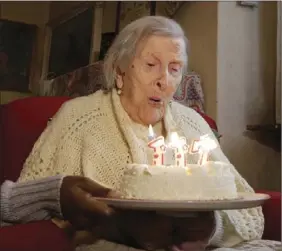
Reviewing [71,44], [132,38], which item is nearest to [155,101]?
[132,38]

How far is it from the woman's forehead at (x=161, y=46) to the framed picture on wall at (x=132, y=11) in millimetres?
956

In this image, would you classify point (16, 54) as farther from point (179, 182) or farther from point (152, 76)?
point (179, 182)

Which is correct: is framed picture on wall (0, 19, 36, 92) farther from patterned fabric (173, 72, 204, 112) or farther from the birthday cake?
the birthday cake

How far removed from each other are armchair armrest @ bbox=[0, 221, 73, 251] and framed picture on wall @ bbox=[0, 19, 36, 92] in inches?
101

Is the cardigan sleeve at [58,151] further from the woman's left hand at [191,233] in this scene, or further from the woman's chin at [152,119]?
the woman's left hand at [191,233]

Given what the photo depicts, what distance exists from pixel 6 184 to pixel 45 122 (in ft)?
1.10

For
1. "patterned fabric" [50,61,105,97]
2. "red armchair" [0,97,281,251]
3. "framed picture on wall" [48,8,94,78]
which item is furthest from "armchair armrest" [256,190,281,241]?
"framed picture on wall" [48,8,94,78]

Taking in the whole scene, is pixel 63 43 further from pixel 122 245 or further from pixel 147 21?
pixel 122 245

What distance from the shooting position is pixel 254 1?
6.73 ft

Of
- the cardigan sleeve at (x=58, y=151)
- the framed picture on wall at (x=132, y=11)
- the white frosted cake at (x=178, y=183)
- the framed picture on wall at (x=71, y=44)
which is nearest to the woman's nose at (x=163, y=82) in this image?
the cardigan sleeve at (x=58, y=151)

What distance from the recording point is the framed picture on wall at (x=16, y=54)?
3.46 m

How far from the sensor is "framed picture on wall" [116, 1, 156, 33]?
7.23 feet

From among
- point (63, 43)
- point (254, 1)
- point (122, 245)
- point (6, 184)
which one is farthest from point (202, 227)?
point (63, 43)

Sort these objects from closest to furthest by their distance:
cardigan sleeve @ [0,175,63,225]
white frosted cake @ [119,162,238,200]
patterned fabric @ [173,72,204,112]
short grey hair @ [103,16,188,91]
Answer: white frosted cake @ [119,162,238,200] < cardigan sleeve @ [0,175,63,225] < short grey hair @ [103,16,188,91] < patterned fabric @ [173,72,204,112]
